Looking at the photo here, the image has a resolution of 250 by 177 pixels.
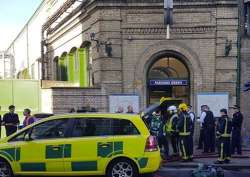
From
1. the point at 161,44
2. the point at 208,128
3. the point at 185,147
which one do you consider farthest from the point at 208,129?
the point at 161,44

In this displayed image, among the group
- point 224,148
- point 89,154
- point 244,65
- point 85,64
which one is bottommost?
point 224,148

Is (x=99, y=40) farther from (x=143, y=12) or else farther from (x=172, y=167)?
(x=172, y=167)

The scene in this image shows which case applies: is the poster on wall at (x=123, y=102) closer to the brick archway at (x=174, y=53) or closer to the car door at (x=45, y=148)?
the brick archway at (x=174, y=53)

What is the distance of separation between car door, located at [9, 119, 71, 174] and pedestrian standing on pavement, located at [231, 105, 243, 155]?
6.02 m

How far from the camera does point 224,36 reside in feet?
58.3

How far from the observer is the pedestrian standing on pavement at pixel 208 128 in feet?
52.2

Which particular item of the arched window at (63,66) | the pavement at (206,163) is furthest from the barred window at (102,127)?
the arched window at (63,66)

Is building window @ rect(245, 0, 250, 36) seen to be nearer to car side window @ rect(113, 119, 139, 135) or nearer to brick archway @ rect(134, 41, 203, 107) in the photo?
brick archway @ rect(134, 41, 203, 107)

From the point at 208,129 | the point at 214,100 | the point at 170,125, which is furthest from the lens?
the point at 214,100

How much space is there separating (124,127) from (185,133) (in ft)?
12.5

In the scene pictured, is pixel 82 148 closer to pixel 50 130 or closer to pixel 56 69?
pixel 50 130

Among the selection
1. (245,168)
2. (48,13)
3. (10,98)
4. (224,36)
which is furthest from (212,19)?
(48,13)

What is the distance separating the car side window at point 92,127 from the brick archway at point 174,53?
7067 millimetres

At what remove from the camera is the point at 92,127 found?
36.0 feet
